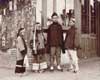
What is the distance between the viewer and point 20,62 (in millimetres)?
11898

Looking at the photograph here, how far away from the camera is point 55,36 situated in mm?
12656

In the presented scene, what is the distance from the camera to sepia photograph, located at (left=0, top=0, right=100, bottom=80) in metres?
12.1

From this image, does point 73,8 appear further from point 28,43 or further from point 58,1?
point 28,43

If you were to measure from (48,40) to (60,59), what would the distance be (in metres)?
1.02

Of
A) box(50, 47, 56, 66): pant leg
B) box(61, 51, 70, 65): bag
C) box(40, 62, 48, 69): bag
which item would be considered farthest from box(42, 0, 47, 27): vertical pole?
box(40, 62, 48, 69): bag

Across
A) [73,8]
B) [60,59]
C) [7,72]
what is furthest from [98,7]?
[7,72]

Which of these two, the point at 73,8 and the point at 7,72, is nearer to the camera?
the point at 7,72

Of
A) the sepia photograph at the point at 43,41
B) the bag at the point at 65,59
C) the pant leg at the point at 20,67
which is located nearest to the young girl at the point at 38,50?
Result: the sepia photograph at the point at 43,41

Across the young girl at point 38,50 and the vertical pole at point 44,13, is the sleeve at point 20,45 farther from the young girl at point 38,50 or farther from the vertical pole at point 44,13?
the vertical pole at point 44,13

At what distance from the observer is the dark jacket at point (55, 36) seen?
41.6 ft

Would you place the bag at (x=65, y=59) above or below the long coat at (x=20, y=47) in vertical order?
below

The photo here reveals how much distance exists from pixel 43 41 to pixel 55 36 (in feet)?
1.60

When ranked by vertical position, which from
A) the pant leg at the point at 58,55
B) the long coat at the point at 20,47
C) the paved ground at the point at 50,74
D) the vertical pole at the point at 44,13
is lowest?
the paved ground at the point at 50,74

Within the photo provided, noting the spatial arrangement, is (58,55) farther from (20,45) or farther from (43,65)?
(20,45)
